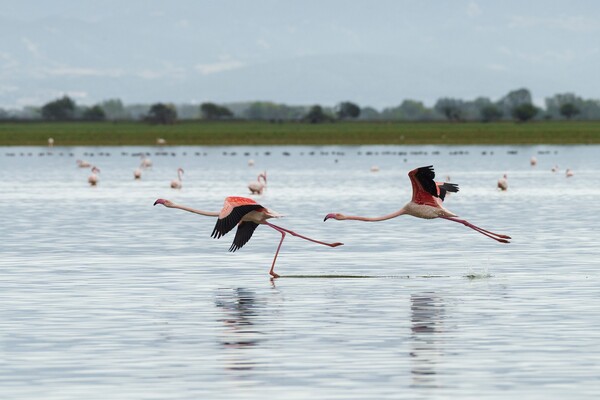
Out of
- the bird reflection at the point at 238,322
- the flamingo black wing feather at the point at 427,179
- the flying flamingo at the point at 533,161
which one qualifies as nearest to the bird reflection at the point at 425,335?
the bird reflection at the point at 238,322

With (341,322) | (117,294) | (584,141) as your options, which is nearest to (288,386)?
(341,322)

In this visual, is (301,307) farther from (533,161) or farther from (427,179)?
(533,161)

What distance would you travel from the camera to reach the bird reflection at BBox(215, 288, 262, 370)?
1631 cm

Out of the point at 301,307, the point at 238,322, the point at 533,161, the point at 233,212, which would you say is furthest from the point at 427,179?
the point at 533,161

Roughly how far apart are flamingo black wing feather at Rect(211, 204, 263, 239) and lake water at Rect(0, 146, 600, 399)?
2.93ft

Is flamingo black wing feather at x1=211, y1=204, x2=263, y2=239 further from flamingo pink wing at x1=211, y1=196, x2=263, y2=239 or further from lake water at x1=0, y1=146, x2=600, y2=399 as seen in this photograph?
lake water at x1=0, y1=146, x2=600, y2=399

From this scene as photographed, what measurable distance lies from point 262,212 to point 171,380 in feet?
31.2

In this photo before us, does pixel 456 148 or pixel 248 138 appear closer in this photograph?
pixel 456 148

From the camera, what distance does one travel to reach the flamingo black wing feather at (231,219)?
75.3 feet

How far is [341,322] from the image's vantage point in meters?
19.0

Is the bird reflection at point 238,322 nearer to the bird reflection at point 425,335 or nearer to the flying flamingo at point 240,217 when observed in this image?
the flying flamingo at point 240,217

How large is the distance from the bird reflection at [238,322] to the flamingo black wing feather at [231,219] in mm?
907

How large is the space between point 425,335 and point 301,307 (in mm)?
3251

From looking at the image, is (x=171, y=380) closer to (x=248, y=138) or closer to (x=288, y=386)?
(x=288, y=386)
